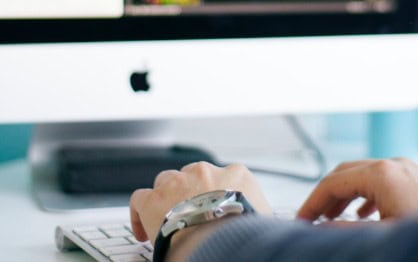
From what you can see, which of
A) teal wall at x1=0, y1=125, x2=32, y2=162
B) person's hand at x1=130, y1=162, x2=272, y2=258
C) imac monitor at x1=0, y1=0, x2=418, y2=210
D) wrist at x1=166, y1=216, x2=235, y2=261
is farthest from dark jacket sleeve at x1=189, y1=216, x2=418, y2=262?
teal wall at x1=0, y1=125, x2=32, y2=162

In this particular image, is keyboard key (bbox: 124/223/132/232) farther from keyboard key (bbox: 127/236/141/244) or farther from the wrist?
the wrist

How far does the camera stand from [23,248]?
0.64 m

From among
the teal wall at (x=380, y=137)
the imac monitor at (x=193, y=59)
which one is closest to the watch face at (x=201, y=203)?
the imac monitor at (x=193, y=59)

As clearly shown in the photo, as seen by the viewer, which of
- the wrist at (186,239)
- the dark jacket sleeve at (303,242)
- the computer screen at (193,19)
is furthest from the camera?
the computer screen at (193,19)

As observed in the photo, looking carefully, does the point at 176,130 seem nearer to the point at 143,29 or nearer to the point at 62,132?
the point at 62,132

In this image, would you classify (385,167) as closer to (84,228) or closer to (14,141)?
(84,228)

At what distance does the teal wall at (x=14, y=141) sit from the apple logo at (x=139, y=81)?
298mm

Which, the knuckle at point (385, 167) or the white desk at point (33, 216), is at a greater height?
the knuckle at point (385, 167)

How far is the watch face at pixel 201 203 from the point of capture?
51 centimetres

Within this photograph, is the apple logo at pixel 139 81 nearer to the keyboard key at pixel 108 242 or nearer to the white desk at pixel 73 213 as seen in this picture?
the white desk at pixel 73 213

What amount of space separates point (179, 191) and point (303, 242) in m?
0.24

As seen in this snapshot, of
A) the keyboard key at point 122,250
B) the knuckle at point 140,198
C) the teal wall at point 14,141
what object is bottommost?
the teal wall at point 14,141

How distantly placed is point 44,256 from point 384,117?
49cm

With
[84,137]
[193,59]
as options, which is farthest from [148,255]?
[84,137]
